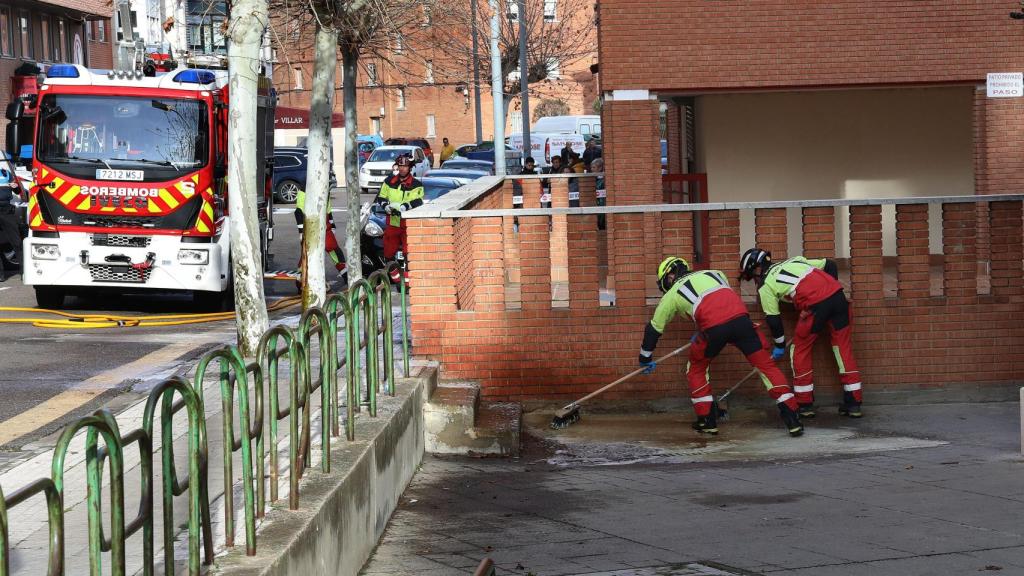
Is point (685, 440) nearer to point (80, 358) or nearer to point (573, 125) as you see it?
point (80, 358)

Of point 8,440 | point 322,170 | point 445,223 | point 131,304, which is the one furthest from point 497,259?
point 131,304

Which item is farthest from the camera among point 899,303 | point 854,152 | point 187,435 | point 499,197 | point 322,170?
point 854,152

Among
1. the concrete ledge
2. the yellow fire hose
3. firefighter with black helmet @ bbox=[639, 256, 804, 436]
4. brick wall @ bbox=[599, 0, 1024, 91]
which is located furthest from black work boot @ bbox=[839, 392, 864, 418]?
the yellow fire hose

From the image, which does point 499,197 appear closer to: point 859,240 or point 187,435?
point 859,240

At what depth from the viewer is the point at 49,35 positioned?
50.5 meters

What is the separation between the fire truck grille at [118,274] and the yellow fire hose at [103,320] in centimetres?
42

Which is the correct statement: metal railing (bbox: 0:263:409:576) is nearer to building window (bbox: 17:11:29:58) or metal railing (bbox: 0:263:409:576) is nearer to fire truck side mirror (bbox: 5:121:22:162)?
fire truck side mirror (bbox: 5:121:22:162)

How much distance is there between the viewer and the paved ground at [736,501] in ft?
22.9

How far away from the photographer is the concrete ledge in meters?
5.31

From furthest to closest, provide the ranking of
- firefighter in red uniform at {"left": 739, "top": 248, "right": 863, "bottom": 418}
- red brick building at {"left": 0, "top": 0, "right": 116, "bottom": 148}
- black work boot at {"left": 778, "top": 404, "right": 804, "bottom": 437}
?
red brick building at {"left": 0, "top": 0, "right": 116, "bottom": 148} → firefighter in red uniform at {"left": 739, "top": 248, "right": 863, "bottom": 418} → black work boot at {"left": 778, "top": 404, "right": 804, "bottom": 437}

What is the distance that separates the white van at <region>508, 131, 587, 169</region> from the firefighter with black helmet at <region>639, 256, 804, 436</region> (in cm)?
3019

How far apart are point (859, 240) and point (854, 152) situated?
7842 mm

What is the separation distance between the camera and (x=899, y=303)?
38.9ft

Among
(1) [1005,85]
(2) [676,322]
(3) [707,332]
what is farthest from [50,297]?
(1) [1005,85]
